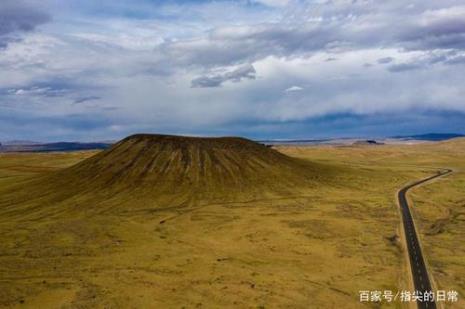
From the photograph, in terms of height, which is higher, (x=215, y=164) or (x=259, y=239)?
(x=215, y=164)

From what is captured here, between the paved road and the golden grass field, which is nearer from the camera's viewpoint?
the golden grass field

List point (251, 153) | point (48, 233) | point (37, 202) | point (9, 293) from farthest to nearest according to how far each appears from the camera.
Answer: point (251, 153) → point (37, 202) → point (48, 233) → point (9, 293)

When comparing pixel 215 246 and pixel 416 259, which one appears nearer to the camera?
pixel 416 259

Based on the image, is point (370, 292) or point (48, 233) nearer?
point (370, 292)

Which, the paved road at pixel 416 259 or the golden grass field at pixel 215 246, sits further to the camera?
the paved road at pixel 416 259

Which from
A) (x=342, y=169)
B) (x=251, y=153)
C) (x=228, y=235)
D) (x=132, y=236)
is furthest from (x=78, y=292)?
(x=342, y=169)

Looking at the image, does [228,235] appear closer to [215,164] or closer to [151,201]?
[151,201]

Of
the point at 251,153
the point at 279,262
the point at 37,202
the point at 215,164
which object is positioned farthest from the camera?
the point at 251,153
